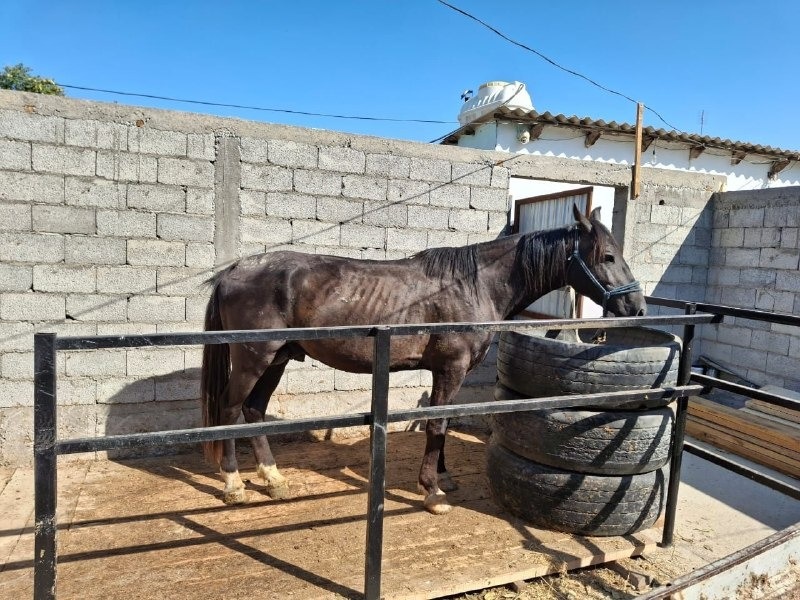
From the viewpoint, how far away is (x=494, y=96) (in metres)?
11.5

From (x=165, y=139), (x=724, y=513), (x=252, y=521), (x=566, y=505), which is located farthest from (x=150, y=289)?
(x=724, y=513)

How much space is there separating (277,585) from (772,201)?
6201 mm

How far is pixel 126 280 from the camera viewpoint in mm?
4074

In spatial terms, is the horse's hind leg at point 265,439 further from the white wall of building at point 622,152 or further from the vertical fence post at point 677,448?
the white wall of building at point 622,152

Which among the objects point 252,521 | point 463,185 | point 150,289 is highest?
point 463,185

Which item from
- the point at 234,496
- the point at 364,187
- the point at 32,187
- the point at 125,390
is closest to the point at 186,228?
the point at 32,187

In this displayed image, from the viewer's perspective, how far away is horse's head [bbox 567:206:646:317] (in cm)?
350

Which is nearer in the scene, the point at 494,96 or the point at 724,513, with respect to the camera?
the point at 724,513

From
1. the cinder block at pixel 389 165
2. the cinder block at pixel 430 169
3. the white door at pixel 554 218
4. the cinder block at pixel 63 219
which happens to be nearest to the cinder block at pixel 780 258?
the white door at pixel 554 218

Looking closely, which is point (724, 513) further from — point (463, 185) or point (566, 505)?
point (463, 185)

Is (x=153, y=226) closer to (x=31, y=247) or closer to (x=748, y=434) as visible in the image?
(x=31, y=247)

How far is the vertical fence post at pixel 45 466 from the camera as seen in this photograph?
1.61m

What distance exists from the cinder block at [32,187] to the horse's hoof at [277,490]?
104 inches

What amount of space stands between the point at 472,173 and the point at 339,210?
1.39 meters
